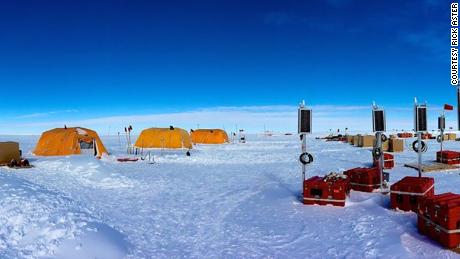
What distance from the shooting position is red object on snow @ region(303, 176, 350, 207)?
37.6 feet

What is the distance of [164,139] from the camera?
38.7 m

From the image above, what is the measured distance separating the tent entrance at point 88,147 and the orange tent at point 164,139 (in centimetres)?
878

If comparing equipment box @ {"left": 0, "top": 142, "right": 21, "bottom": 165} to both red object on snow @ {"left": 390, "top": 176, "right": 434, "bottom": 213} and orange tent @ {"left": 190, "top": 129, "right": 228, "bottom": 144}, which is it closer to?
red object on snow @ {"left": 390, "top": 176, "right": 434, "bottom": 213}

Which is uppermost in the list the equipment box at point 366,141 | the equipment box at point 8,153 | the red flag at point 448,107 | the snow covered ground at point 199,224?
the red flag at point 448,107

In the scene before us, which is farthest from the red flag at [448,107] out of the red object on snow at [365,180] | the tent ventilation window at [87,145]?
the tent ventilation window at [87,145]

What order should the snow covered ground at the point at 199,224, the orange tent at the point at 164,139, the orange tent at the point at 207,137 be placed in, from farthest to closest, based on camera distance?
the orange tent at the point at 207,137 → the orange tent at the point at 164,139 → the snow covered ground at the point at 199,224

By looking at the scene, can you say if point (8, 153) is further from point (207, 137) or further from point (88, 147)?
point (207, 137)

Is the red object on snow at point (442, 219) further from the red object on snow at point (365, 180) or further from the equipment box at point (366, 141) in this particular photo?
the equipment box at point (366, 141)

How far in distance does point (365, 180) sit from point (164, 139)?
27.6m

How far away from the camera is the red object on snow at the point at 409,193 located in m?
10.1

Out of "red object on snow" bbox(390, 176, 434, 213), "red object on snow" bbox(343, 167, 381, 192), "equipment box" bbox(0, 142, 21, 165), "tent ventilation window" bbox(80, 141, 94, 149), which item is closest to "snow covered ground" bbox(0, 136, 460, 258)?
"red object on snow" bbox(390, 176, 434, 213)

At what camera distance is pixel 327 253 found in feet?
25.2

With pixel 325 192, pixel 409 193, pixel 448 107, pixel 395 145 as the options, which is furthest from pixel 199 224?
pixel 395 145

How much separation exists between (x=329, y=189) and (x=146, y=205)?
19.7 feet
